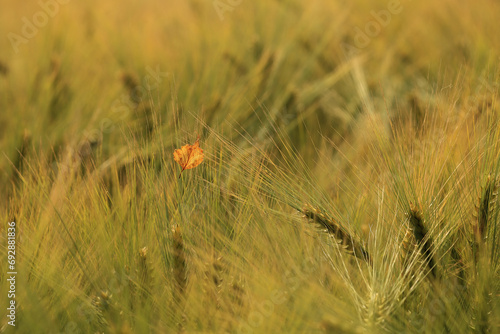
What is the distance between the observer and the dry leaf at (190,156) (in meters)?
0.57

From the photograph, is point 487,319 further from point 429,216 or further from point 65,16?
point 65,16


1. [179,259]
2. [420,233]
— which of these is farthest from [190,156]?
[420,233]

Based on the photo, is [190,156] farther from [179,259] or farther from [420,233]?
[420,233]

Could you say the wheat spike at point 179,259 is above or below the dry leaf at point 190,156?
below

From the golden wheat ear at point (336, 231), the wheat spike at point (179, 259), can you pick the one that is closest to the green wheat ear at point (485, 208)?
the golden wheat ear at point (336, 231)

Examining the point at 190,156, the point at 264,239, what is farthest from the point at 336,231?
the point at 190,156

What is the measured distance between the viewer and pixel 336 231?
20.3 inches

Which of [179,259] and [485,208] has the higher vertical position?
[485,208]

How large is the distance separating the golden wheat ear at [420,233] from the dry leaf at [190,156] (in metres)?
0.23

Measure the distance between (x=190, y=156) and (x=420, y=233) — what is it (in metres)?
0.25

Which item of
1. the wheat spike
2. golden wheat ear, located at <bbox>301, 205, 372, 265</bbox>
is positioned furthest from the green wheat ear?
the wheat spike

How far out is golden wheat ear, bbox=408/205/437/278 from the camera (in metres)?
0.49

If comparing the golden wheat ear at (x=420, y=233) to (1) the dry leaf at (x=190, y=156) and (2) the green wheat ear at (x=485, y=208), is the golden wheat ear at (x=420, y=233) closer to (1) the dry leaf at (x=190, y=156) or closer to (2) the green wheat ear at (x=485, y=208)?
(2) the green wheat ear at (x=485, y=208)

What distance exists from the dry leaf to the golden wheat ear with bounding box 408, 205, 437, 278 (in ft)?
0.75
